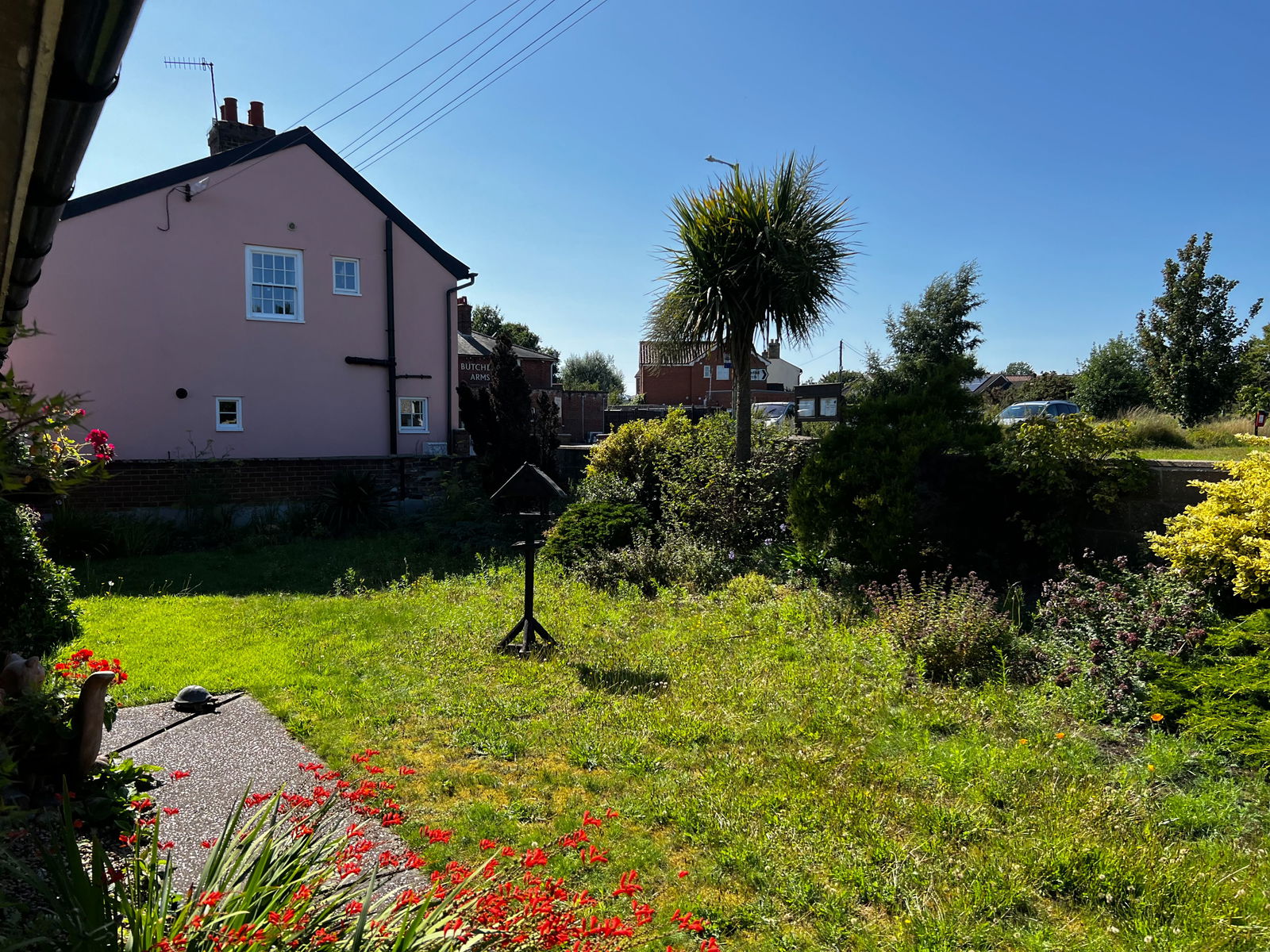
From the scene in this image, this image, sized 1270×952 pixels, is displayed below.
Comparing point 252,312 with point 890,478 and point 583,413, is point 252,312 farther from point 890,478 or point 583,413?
point 583,413

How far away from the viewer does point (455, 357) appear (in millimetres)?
19109

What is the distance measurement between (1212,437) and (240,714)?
1837 centimetres

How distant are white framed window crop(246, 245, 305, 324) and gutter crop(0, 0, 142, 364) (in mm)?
15068

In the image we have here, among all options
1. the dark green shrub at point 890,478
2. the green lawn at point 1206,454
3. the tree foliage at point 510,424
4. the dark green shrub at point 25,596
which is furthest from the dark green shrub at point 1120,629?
the tree foliage at point 510,424

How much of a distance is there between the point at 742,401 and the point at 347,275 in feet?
37.9

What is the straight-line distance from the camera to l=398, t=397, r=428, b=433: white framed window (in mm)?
18156

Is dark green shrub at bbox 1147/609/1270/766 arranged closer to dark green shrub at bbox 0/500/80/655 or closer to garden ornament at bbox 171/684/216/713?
garden ornament at bbox 171/684/216/713

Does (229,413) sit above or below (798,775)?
above

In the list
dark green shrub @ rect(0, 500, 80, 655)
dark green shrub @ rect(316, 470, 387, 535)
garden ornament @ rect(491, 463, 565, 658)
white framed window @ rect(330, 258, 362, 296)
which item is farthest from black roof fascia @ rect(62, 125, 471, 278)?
garden ornament @ rect(491, 463, 565, 658)

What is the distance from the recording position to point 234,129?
54.9 feet

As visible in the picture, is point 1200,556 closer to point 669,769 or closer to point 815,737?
point 815,737

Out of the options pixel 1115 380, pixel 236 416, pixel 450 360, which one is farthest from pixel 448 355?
pixel 1115 380

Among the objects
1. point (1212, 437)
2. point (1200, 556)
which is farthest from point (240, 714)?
point (1212, 437)

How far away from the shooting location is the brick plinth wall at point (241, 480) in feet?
41.3
